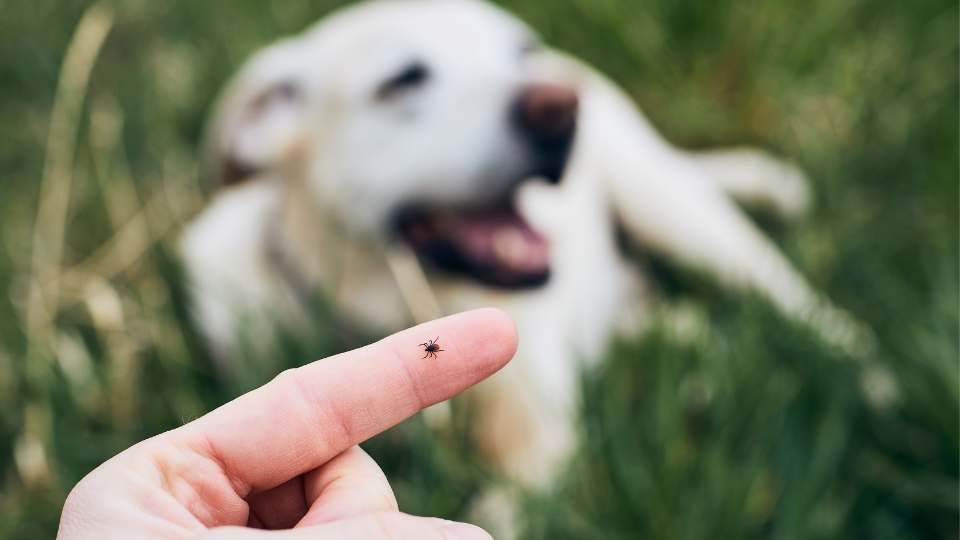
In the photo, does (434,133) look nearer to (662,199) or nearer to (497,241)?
(497,241)

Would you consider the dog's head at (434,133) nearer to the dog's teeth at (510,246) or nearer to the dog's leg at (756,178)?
the dog's teeth at (510,246)

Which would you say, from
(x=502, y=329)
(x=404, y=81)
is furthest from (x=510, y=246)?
(x=502, y=329)

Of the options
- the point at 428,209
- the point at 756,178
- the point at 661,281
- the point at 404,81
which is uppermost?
the point at 404,81

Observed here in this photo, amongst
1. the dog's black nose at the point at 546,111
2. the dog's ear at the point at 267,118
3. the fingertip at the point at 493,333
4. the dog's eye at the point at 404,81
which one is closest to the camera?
the fingertip at the point at 493,333

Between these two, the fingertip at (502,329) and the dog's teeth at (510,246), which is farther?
the dog's teeth at (510,246)

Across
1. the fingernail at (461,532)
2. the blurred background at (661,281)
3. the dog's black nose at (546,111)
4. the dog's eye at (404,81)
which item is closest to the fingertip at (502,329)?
the fingernail at (461,532)
